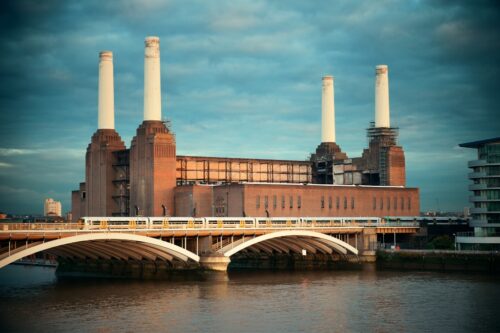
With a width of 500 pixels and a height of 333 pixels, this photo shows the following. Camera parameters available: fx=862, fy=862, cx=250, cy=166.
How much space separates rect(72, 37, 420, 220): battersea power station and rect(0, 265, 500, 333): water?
29.3m

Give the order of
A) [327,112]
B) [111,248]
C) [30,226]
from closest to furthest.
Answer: [30,226]
[111,248]
[327,112]

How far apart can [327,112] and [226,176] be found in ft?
78.2

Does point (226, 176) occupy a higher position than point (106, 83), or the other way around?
point (106, 83)

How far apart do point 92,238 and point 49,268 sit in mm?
50763

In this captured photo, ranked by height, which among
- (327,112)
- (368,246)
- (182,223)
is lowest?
(368,246)

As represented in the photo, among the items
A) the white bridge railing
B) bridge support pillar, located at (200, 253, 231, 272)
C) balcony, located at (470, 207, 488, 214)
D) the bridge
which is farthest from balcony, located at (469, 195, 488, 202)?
bridge support pillar, located at (200, 253, 231, 272)

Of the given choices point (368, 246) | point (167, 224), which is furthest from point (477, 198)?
point (167, 224)

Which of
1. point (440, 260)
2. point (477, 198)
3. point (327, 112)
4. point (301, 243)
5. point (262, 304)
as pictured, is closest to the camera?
point (262, 304)

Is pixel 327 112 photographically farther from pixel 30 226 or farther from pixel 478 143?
pixel 30 226

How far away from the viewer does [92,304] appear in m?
76.4

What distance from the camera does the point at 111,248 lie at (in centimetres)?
9394

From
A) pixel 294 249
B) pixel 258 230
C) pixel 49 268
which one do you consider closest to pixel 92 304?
pixel 258 230

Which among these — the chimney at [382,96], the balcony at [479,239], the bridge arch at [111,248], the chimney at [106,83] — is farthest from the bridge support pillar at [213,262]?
the chimney at [382,96]

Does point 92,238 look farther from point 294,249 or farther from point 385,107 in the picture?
point 385,107
